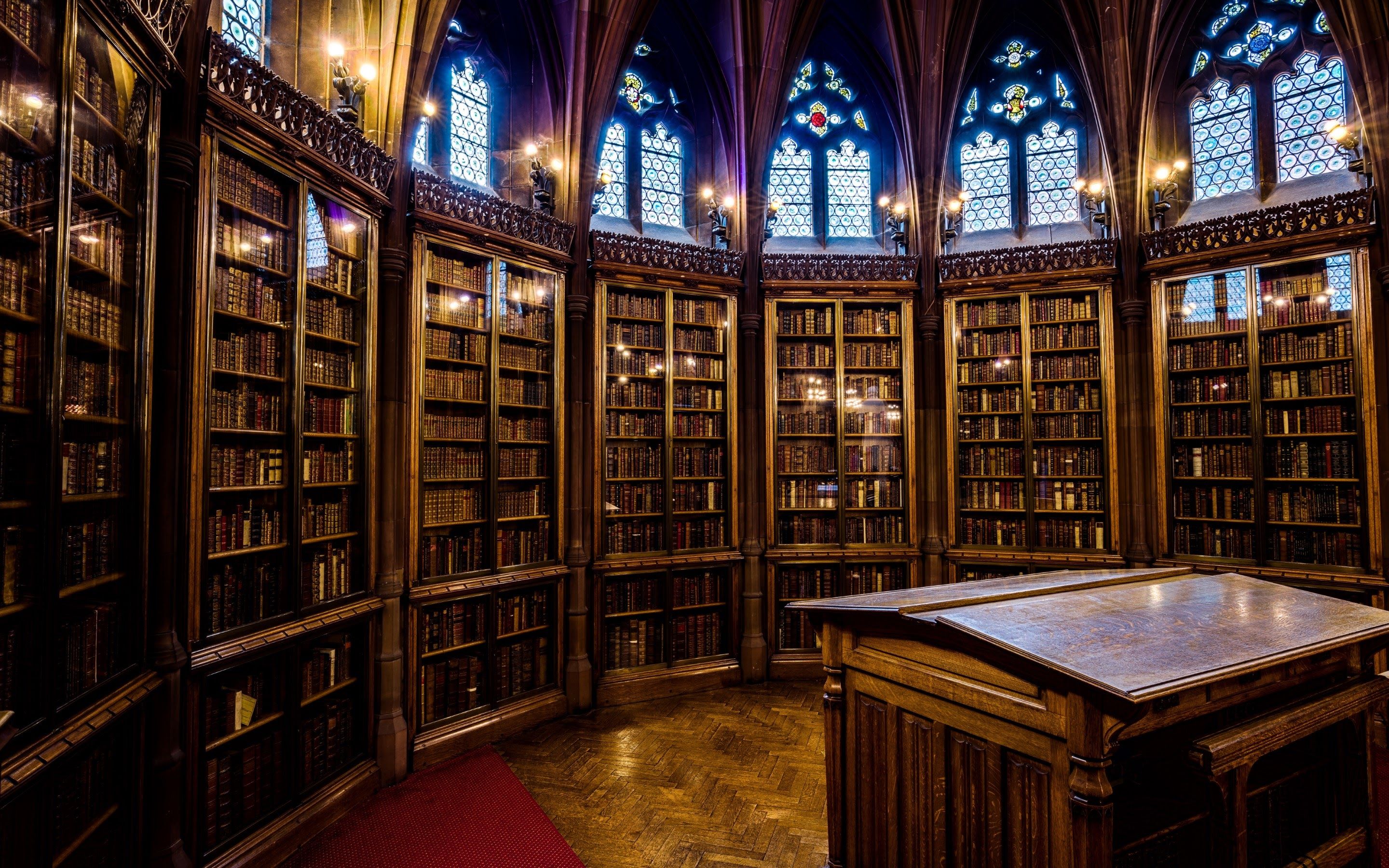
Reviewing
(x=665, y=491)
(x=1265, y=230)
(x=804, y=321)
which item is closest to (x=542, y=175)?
(x=804, y=321)

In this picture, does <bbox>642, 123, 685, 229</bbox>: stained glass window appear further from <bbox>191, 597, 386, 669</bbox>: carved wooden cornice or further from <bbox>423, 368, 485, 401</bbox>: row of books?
<bbox>191, 597, 386, 669</bbox>: carved wooden cornice

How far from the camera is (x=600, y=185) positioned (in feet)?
18.7

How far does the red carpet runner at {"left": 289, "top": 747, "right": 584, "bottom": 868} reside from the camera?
128 inches

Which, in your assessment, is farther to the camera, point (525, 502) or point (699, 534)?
point (699, 534)

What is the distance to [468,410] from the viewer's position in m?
4.76

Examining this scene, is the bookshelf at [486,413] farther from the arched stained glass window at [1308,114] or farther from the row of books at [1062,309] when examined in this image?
the arched stained glass window at [1308,114]

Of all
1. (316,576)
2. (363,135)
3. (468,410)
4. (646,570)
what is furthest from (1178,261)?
(316,576)

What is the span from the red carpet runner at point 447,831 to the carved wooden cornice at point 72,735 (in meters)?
1.24

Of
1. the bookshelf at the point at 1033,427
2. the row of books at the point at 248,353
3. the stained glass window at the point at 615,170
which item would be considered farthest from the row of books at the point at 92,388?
the bookshelf at the point at 1033,427

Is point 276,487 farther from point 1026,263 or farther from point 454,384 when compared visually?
point 1026,263

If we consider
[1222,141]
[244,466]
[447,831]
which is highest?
[1222,141]

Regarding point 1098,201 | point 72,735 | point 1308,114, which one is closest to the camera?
point 72,735

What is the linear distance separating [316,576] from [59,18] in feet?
8.43

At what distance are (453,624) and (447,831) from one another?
133cm
